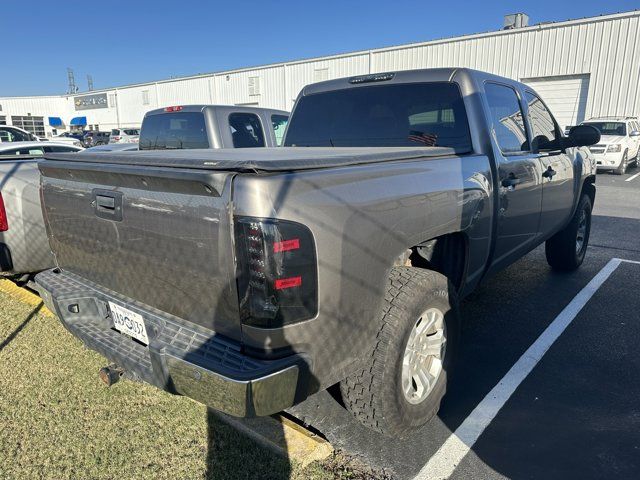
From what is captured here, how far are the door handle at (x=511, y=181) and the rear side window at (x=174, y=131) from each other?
14.0 ft

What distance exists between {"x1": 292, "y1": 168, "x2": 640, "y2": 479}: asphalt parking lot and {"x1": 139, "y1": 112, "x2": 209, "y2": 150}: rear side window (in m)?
4.22

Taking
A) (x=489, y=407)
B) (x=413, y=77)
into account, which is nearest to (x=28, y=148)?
(x=413, y=77)

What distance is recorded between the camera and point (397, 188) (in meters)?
2.29

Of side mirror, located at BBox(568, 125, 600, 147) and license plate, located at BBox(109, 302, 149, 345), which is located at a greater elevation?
side mirror, located at BBox(568, 125, 600, 147)

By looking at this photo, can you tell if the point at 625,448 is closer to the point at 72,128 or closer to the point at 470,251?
the point at 470,251

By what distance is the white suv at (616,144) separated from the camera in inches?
614

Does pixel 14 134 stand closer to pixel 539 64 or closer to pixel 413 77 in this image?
pixel 413 77

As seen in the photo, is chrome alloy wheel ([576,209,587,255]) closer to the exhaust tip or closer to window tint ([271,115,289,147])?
window tint ([271,115,289,147])

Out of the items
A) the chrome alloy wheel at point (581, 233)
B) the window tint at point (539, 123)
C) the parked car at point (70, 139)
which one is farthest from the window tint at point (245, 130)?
the parked car at point (70, 139)

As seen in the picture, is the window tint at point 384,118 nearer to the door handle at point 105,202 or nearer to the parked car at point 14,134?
the door handle at point 105,202

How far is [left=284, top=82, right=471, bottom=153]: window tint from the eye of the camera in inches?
133

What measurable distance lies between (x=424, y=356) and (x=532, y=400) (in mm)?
886

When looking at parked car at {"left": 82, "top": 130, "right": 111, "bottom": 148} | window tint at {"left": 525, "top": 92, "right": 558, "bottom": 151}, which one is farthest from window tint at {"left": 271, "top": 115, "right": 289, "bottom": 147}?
parked car at {"left": 82, "top": 130, "right": 111, "bottom": 148}

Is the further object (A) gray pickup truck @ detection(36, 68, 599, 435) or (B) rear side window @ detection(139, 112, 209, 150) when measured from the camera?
(B) rear side window @ detection(139, 112, 209, 150)
